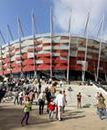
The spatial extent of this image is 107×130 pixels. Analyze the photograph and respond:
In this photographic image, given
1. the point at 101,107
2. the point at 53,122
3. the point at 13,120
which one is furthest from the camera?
the point at 101,107

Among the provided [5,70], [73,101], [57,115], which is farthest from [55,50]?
[57,115]

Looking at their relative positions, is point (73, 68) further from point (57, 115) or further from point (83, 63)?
point (57, 115)

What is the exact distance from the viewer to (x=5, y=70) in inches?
4240

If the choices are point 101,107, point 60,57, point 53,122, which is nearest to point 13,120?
point 53,122

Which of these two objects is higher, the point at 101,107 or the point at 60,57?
the point at 60,57

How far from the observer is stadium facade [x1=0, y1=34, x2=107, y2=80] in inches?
3885

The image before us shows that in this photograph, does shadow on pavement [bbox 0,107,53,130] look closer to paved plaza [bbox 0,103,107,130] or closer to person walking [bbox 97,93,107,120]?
paved plaza [bbox 0,103,107,130]

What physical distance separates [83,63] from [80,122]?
3022 inches

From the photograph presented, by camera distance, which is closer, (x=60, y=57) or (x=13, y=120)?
(x=13, y=120)

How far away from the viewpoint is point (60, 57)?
9912 cm

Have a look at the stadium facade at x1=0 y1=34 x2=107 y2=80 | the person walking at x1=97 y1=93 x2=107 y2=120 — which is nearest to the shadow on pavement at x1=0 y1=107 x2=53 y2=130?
the person walking at x1=97 y1=93 x2=107 y2=120

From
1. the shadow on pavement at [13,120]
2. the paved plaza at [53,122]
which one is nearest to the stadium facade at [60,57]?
the shadow on pavement at [13,120]

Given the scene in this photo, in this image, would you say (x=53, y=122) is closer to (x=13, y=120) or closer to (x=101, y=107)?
(x=13, y=120)

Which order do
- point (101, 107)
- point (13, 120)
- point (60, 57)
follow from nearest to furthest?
point (13, 120) → point (101, 107) → point (60, 57)
